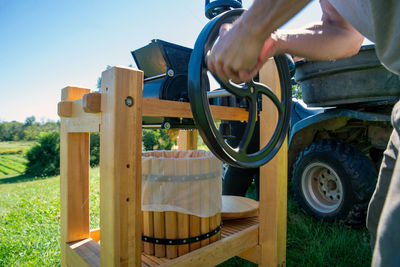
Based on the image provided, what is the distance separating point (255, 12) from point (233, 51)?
0.31 ft

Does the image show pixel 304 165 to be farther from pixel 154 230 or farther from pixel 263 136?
pixel 154 230

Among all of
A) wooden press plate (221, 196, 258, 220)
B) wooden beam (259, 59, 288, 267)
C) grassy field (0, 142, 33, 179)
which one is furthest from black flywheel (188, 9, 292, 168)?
grassy field (0, 142, 33, 179)

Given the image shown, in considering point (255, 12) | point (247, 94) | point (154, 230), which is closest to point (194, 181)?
point (154, 230)

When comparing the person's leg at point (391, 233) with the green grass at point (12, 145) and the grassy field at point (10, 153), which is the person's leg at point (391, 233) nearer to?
the grassy field at point (10, 153)

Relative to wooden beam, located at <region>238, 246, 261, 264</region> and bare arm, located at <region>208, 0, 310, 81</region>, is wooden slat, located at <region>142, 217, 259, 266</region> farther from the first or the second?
bare arm, located at <region>208, 0, 310, 81</region>

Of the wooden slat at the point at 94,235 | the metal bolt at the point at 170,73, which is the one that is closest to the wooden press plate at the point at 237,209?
the wooden slat at the point at 94,235

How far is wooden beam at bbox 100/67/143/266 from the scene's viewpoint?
0.81 metres

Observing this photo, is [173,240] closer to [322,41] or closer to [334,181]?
[322,41]

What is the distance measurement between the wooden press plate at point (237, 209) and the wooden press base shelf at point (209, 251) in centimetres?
6

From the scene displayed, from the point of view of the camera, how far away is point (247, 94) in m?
0.95

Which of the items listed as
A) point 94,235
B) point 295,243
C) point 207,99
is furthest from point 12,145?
point 207,99

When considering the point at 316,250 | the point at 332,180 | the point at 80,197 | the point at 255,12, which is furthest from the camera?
the point at 332,180

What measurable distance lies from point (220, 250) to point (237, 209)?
0.36m

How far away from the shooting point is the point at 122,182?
823 mm
